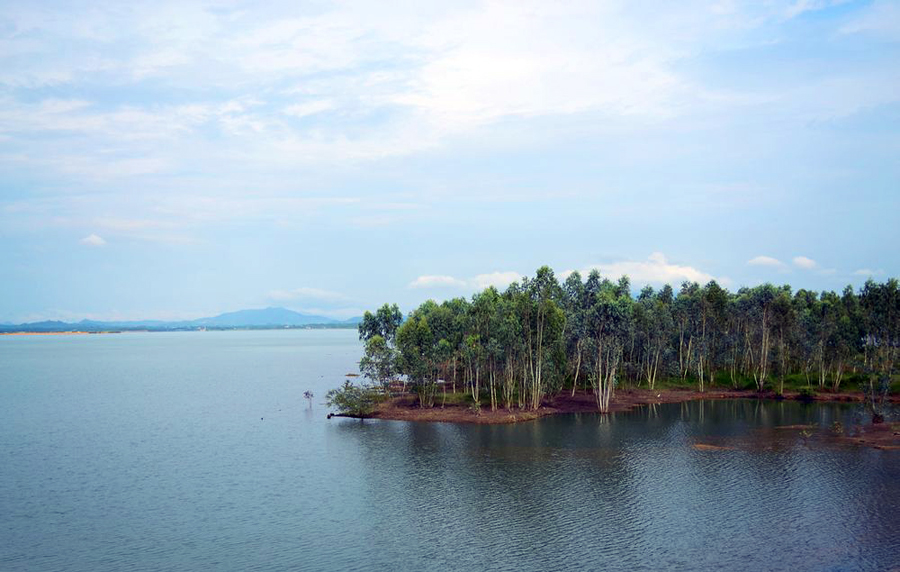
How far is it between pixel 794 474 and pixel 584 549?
32.4m

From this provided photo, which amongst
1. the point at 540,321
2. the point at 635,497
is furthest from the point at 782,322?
the point at 635,497

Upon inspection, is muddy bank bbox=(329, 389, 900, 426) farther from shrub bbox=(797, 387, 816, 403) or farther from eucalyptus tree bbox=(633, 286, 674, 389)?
eucalyptus tree bbox=(633, 286, 674, 389)

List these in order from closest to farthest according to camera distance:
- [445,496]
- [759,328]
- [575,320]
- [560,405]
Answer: [445,496], [560,405], [575,320], [759,328]

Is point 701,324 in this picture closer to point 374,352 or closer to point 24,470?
point 374,352

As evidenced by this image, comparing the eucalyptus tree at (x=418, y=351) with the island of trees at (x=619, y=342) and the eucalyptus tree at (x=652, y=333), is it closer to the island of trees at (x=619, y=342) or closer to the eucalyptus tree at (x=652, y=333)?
the island of trees at (x=619, y=342)

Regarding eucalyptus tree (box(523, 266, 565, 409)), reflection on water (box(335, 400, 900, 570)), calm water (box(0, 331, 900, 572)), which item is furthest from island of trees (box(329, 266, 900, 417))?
reflection on water (box(335, 400, 900, 570))

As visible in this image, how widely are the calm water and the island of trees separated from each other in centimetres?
1301

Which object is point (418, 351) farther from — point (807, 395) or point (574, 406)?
Answer: point (807, 395)

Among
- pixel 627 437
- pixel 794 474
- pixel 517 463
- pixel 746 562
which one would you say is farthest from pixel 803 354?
pixel 746 562

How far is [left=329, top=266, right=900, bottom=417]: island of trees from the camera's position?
10600 centimetres

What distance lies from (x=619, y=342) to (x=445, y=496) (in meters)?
74.0

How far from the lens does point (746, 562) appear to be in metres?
45.7

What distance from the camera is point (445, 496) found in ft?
205

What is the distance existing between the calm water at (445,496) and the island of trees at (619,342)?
13012 millimetres
